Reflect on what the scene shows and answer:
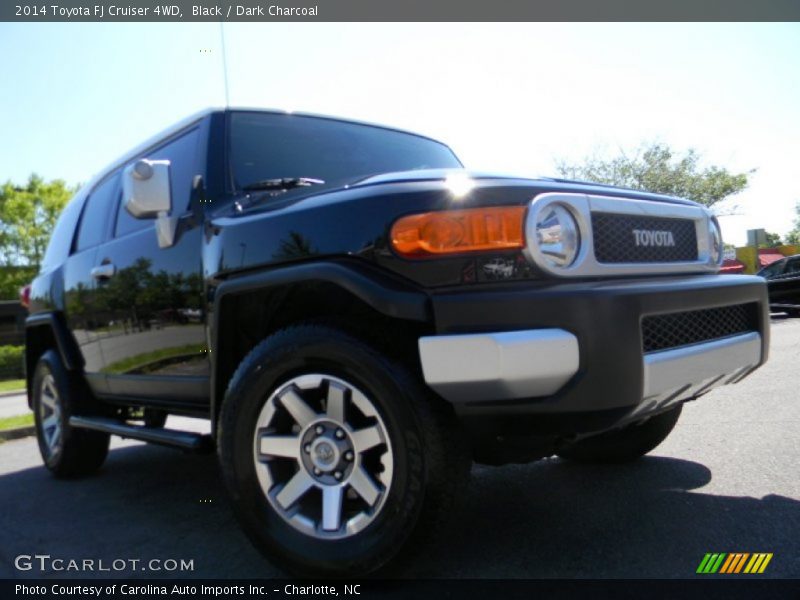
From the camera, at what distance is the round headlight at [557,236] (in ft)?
7.35

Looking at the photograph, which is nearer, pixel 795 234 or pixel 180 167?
pixel 180 167

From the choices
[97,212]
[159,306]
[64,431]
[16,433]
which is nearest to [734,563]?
[159,306]

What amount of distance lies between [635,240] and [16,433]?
6778 mm

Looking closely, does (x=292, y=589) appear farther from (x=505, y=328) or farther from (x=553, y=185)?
(x=553, y=185)

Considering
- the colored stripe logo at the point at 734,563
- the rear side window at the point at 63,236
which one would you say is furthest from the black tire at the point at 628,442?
the rear side window at the point at 63,236

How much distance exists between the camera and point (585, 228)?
7.64 ft

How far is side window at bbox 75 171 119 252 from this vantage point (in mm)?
4395

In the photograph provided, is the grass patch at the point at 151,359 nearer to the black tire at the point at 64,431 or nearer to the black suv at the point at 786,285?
the black tire at the point at 64,431

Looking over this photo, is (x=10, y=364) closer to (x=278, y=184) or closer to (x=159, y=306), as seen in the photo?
(x=159, y=306)

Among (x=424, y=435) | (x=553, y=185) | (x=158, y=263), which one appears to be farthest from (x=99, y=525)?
(x=553, y=185)

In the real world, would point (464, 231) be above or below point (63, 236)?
below

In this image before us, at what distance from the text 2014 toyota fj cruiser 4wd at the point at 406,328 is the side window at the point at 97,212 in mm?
1280

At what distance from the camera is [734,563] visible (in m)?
2.37

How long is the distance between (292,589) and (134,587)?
0.65 m
